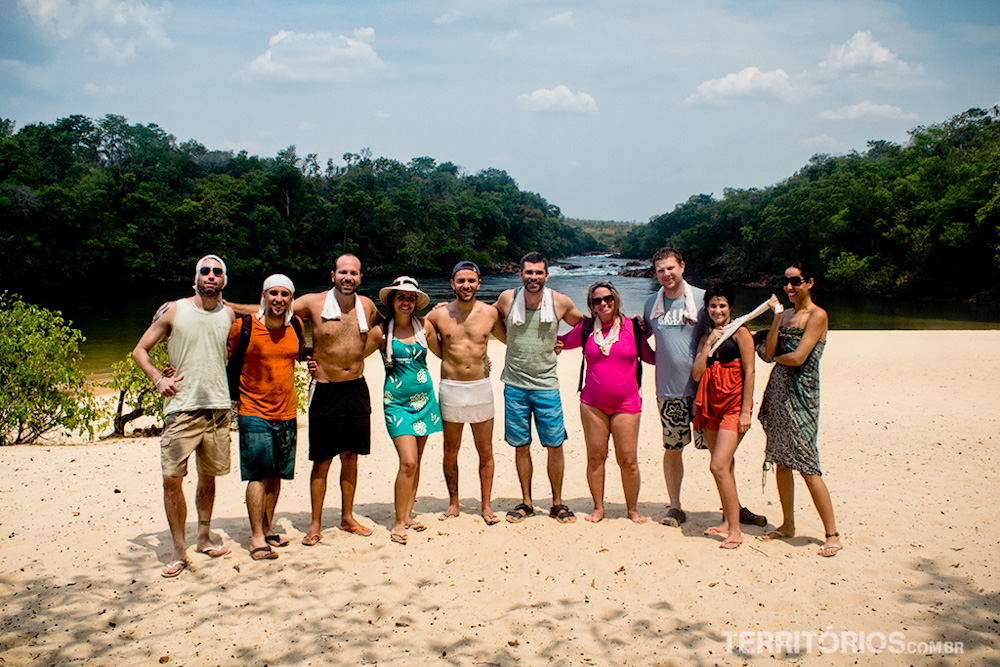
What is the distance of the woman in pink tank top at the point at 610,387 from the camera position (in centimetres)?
526

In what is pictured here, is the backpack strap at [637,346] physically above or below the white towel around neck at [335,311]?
below

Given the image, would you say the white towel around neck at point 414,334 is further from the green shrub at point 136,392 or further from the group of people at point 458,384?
the green shrub at point 136,392

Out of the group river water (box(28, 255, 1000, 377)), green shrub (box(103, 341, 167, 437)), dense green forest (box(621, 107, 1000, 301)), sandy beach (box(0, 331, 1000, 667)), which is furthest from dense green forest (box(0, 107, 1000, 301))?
green shrub (box(103, 341, 167, 437))

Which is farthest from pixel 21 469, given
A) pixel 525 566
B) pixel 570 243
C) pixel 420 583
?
pixel 570 243

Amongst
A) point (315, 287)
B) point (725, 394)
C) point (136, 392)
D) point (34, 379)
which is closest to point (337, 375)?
point (725, 394)

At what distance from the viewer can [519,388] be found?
5.54 m

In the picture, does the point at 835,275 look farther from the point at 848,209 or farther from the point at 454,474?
the point at 454,474

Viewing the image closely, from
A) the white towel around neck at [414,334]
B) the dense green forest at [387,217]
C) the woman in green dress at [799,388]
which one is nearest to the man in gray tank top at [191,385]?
the white towel around neck at [414,334]

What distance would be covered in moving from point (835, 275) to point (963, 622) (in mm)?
46133

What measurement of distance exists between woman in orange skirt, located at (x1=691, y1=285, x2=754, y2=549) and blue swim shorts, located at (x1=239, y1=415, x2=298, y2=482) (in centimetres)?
305

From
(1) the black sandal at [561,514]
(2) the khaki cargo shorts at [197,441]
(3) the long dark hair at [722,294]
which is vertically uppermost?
(3) the long dark hair at [722,294]

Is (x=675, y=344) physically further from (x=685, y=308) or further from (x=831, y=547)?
(x=831, y=547)

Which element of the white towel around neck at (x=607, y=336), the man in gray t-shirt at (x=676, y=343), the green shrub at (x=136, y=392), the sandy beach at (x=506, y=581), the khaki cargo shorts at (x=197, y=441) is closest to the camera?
the sandy beach at (x=506, y=581)

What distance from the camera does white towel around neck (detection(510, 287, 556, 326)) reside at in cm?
545
